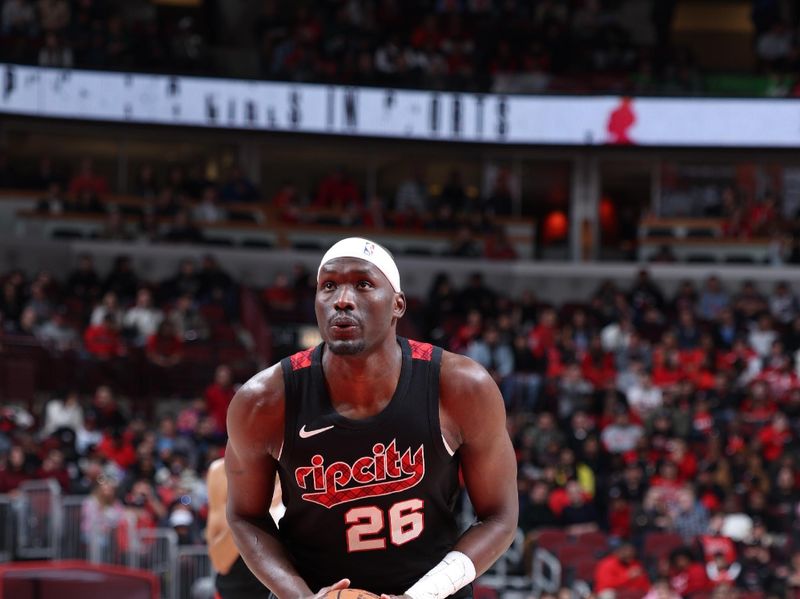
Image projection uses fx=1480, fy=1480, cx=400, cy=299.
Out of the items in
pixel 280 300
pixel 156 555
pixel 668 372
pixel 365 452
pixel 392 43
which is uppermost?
pixel 392 43

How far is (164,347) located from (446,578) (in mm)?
16505

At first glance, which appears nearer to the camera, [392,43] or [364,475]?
[364,475]

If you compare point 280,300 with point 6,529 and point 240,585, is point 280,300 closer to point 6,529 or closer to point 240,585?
A: point 6,529

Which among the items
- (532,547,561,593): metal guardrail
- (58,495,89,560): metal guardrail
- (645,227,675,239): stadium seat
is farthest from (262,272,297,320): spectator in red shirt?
(532,547,561,593): metal guardrail

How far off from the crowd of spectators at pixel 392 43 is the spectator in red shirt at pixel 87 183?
2.06 metres

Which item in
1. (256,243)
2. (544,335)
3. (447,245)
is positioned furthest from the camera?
(447,245)

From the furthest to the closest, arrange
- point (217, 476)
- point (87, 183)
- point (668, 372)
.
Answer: point (87, 183) < point (668, 372) < point (217, 476)

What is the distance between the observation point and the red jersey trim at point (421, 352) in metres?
4.85

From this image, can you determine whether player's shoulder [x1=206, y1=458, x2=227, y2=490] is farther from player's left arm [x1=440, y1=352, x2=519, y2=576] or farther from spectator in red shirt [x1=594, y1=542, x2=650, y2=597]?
spectator in red shirt [x1=594, y1=542, x2=650, y2=597]

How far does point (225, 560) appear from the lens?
6699 mm

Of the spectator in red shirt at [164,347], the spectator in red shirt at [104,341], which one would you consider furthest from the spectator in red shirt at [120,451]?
the spectator in red shirt at [164,347]

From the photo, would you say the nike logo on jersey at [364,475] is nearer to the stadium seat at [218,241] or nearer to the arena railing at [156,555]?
the arena railing at [156,555]

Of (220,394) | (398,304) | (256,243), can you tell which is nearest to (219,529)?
(398,304)

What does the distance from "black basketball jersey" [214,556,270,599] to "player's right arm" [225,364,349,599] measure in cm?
175
